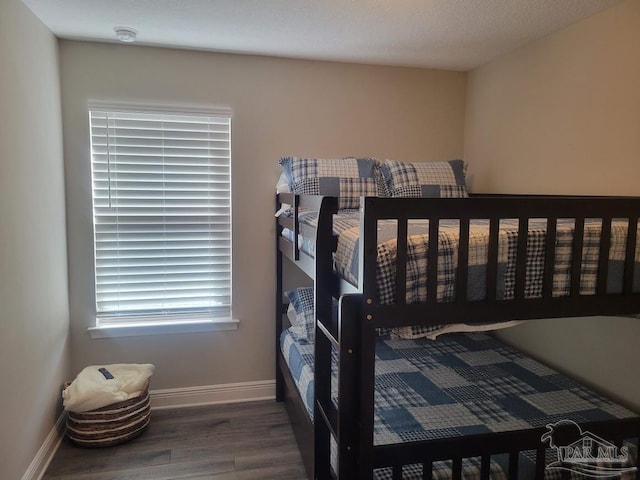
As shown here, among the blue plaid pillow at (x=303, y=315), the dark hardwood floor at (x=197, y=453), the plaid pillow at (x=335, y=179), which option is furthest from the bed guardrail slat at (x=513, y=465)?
the plaid pillow at (x=335, y=179)

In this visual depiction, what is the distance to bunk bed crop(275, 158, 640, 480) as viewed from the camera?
1.33 m

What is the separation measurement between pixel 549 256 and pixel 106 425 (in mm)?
2297

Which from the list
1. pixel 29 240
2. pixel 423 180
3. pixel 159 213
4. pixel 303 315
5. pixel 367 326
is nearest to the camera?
pixel 367 326

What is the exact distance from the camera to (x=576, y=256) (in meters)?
1.49

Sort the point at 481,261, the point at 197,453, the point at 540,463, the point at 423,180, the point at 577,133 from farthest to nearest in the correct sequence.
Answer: the point at 423,180 < the point at 197,453 < the point at 577,133 < the point at 540,463 < the point at 481,261

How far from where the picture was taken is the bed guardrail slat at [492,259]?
4.58 feet

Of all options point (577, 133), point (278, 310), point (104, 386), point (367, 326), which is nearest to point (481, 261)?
point (367, 326)

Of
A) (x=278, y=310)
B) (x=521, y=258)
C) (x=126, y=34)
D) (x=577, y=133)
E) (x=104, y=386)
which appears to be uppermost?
(x=126, y=34)

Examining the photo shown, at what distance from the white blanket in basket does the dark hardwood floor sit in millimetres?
267

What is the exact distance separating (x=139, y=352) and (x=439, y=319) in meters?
2.17

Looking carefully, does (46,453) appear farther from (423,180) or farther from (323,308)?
(423,180)

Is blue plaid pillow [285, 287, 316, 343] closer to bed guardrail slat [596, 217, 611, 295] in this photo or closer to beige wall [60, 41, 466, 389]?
beige wall [60, 41, 466, 389]

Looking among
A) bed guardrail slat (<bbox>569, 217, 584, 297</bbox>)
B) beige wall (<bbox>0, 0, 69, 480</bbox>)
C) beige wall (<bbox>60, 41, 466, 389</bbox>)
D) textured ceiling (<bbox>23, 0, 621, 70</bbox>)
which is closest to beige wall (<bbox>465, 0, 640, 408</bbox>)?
textured ceiling (<bbox>23, 0, 621, 70</bbox>)

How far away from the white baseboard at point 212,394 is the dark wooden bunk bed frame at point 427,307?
1485 mm
